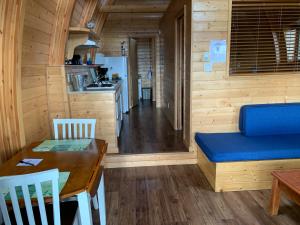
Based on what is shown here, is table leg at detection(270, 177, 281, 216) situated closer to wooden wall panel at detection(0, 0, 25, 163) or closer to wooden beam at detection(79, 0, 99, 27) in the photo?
wooden wall panel at detection(0, 0, 25, 163)

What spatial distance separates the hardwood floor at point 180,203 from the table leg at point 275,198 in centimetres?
7

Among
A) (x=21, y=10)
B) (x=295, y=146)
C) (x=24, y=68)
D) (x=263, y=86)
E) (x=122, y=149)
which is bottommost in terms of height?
(x=122, y=149)

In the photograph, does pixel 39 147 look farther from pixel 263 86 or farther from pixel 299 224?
pixel 263 86

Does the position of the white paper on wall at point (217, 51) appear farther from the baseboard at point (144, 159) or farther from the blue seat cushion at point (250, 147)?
the baseboard at point (144, 159)

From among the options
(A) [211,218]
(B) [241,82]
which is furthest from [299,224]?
(B) [241,82]

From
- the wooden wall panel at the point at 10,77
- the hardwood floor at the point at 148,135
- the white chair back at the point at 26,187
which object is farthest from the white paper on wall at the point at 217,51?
the white chair back at the point at 26,187

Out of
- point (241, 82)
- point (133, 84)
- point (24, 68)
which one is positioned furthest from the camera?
point (133, 84)

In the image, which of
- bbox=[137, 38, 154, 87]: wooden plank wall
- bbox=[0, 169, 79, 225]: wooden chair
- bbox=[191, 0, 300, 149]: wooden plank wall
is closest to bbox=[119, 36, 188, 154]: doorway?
bbox=[191, 0, 300, 149]: wooden plank wall

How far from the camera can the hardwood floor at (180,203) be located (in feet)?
7.54

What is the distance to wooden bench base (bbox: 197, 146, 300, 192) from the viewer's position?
109 inches

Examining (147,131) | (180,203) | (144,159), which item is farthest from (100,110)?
(180,203)

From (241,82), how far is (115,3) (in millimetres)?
3521

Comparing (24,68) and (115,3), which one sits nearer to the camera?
(24,68)

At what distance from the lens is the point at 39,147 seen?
216cm
